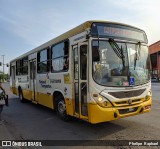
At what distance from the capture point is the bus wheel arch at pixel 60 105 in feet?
27.3

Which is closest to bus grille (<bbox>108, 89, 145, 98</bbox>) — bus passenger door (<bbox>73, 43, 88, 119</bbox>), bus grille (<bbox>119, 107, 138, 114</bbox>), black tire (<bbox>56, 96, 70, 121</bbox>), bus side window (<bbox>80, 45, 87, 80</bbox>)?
bus grille (<bbox>119, 107, 138, 114</bbox>)

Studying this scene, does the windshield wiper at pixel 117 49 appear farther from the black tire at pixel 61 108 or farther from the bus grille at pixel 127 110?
the black tire at pixel 61 108

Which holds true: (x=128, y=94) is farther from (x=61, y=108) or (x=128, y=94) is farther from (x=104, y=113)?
(x=61, y=108)

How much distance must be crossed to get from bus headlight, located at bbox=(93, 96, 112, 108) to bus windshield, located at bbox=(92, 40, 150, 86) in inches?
16.3

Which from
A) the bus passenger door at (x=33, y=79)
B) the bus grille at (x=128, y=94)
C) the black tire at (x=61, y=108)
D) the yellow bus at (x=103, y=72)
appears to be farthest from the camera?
the bus passenger door at (x=33, y=79)

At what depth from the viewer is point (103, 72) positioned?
6504 millimetres

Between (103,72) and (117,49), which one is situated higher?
(117,49)

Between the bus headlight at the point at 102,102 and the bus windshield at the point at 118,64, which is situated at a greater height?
the bus windshield at the point at 118,64

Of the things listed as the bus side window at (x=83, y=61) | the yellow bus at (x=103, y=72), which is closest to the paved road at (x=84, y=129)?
the yellow bus at (x=103, y=72)

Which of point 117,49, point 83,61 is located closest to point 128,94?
point 117,49

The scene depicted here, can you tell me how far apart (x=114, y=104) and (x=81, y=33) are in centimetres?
230

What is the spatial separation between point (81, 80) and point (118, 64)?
117 cm

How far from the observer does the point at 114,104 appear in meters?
6.48

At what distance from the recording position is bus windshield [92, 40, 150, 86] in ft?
21.2
